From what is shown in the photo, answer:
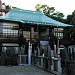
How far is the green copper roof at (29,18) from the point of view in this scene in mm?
52531

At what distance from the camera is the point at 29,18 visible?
54250 millimetres

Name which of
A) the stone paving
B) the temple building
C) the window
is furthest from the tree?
the stone paving

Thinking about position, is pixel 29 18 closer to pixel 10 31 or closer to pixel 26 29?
pixel 26 29

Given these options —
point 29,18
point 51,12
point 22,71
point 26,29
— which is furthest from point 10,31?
point 22,71

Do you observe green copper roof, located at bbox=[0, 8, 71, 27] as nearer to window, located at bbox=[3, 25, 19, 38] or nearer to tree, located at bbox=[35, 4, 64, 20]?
window, located at bbox=[3, 25, 19, 38]

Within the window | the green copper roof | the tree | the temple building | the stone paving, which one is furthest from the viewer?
the tree

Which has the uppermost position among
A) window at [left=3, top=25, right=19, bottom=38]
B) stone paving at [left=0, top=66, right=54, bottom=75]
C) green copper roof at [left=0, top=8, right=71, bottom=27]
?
green copper roof at [left=0, top=8, right=71, bottom=27]

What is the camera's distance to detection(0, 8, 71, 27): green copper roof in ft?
172

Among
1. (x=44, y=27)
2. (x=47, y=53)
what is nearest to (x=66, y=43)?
(x=44, y=27)

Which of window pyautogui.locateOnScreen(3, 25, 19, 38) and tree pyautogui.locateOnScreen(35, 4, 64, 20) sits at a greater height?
tree pyautogui.locateOnScreen(35, 4, 64, 20)

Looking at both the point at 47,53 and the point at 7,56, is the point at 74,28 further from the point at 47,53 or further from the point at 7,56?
the point at 47,53

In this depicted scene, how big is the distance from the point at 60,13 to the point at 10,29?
56.5 feet

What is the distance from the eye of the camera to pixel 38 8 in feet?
232

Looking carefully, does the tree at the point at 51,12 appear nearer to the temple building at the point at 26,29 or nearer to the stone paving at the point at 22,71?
the temple building at the point at 26,29
